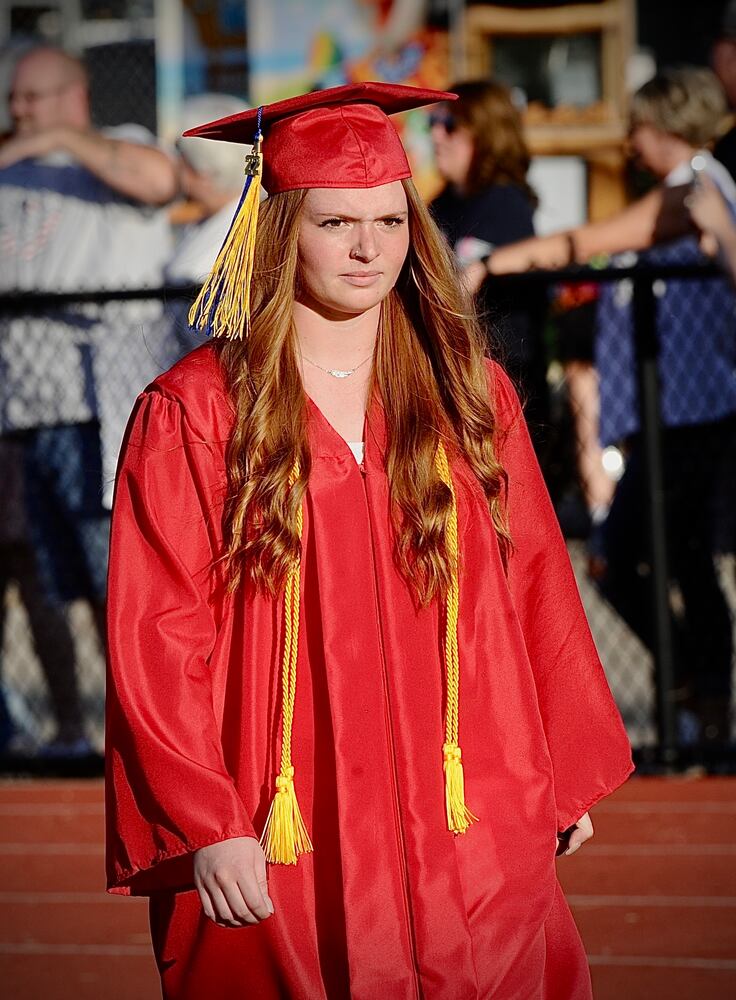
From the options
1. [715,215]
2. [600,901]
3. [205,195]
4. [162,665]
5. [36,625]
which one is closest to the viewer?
[162,665]

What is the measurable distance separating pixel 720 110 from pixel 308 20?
4093 mm

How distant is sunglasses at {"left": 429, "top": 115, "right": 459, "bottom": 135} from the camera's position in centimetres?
517

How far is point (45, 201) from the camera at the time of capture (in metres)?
5.71

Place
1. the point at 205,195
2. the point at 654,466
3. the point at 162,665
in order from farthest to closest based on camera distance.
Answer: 1. the point at 205,195
2. the point at 654,466
3. the point at 162,665

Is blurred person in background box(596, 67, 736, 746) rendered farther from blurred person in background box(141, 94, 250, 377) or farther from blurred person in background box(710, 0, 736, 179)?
blurred person in background box(141, 94, 250, 377)

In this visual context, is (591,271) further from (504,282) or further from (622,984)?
(622,984)

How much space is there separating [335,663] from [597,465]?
141 inches

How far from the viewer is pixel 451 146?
518 cm

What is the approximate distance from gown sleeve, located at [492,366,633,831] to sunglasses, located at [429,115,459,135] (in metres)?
2.86

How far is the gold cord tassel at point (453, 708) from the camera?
2305 millimetres

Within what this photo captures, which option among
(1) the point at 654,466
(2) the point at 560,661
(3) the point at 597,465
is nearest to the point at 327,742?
(2) the point at 560,661

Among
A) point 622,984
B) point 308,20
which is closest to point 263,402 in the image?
point 622,984

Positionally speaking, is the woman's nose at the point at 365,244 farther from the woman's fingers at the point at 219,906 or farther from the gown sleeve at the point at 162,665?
the woman's fingers at the point at 219,906

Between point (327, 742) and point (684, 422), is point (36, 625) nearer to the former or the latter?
point (684, 422)
